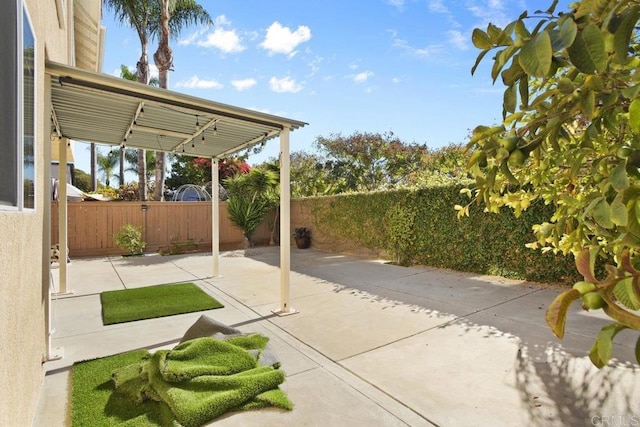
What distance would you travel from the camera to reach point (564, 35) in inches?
24.4

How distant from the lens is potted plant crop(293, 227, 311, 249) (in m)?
12.3

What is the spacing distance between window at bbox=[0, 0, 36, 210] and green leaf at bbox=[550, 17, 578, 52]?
6.77 feet

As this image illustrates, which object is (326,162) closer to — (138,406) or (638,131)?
(138,406)

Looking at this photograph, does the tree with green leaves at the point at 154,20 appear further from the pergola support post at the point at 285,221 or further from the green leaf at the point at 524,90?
the green leaf at the point at 524,90

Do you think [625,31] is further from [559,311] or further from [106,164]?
[106,164]

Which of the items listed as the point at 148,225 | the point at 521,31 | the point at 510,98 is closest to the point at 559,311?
the point at 510,98

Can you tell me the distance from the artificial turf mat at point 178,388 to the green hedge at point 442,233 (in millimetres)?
5535

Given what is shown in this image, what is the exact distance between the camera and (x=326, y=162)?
58.1 feet

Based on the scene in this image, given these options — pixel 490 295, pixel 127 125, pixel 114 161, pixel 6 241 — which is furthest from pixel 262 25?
pixel 114 161

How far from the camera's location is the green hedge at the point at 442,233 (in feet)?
20.4

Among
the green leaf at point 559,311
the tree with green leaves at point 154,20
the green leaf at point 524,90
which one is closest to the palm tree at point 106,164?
the tree with green leaves at point 154,20

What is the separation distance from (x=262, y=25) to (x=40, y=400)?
10097mm

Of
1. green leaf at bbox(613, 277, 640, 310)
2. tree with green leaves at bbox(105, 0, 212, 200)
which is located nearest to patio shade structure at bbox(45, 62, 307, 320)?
green leaf at bbox(613, 277, 640, 310)

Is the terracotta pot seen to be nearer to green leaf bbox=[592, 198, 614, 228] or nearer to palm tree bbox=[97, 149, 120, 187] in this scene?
green leaf bbox=[592, 198, 614, 228]
